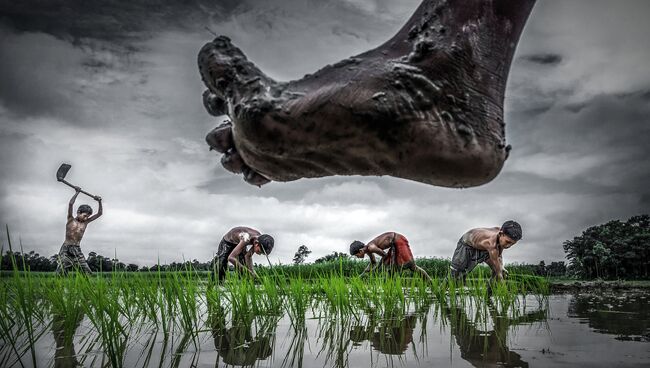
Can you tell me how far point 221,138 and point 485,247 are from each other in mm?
5779

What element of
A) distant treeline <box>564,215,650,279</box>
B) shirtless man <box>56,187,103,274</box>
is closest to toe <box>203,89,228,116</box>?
shirtless man <box>56,187,103,274</box>

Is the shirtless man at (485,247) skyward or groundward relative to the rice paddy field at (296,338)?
skyward

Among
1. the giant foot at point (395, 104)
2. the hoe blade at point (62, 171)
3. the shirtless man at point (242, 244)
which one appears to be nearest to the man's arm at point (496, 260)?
the shirtless man at point (242, 244)

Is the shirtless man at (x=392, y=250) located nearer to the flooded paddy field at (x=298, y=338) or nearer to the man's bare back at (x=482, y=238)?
the man's bare back at (x=482, y=238)

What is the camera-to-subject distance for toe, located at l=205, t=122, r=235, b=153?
1.47 meters

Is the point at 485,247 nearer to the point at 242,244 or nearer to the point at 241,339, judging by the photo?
the point at 242,244

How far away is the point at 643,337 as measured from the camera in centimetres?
240

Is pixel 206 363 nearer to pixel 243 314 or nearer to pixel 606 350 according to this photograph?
pixel 243 314

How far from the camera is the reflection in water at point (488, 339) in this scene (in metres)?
1.73

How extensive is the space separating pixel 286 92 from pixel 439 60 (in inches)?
19.4

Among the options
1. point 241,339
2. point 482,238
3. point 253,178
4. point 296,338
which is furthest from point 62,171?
point 482,238

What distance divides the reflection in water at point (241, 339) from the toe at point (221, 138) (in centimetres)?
82

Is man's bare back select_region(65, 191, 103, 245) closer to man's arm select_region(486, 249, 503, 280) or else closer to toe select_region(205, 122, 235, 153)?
man's arm select_region(486, 249, 503, 280)

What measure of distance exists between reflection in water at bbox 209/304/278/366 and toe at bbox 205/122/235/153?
0.82 m
